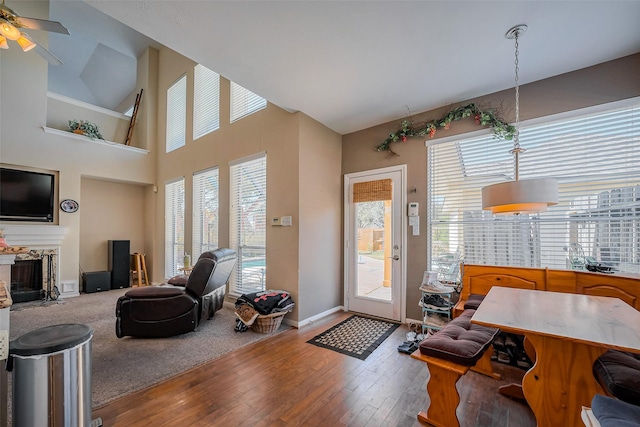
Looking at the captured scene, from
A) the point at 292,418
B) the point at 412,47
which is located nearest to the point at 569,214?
the point at 412,47

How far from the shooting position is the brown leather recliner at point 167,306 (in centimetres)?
284

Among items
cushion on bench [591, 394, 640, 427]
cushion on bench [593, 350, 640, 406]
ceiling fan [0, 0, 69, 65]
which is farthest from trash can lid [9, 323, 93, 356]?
ceiling fan [0, 0, 69, 65]

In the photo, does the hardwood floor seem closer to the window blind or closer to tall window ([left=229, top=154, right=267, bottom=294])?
tall window ([left=229, top=154, right=267, bottom=294])

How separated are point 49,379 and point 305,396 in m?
1.54

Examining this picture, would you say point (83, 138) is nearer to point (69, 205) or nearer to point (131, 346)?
point (69, 205)

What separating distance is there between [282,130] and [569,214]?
11.2 ft

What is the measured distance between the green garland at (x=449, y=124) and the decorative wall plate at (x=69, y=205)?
19.3 ft

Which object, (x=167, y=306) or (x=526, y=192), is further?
(x=167, y=306)

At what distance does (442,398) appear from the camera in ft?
5.48

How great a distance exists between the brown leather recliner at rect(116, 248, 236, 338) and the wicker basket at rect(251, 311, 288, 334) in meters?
0.69

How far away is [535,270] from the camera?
2559 mm

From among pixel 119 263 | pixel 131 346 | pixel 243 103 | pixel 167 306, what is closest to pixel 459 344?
A: pixel 167 306

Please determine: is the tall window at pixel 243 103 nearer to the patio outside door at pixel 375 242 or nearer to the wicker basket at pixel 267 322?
the patio outside door at pixel 375 242

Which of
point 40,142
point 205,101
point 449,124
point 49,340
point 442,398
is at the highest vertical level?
point 205,101
